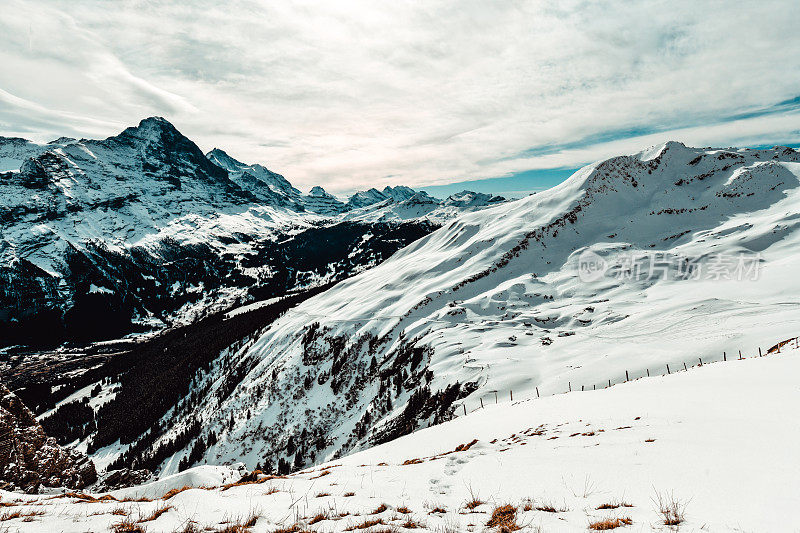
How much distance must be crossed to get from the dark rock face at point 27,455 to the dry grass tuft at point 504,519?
28.6 metres

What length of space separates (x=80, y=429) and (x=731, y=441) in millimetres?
180765

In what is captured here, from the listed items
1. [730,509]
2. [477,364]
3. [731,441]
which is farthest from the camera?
[477,364]

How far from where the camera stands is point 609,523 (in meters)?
6.30

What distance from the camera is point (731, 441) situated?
9.41 meters

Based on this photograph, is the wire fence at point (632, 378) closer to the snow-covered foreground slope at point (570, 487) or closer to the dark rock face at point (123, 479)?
the snow-covered foreground slope at point (570, 487)

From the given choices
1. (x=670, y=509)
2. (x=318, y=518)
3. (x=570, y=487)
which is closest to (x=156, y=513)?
(x=318, y=518)

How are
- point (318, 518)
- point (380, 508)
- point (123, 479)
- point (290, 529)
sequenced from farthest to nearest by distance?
point (123, 479)
point (380, 508)
point (318, 518)
point (290, 529)

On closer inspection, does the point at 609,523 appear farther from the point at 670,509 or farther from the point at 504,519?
the point at 504,519

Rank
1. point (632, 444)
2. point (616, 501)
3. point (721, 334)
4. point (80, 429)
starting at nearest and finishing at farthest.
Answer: point (616, 501)
point (632, 444)
point (721, 334)
point (80, 429)

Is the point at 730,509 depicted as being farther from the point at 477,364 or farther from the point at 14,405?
the point at 14,405

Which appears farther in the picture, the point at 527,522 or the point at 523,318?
the point at 523,318

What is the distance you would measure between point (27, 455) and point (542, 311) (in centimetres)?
6493

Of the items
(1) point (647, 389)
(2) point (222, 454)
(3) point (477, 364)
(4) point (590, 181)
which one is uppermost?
(4) point (590, 181)

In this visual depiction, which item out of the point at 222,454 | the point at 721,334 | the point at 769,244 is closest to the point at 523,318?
the point at 721,334
